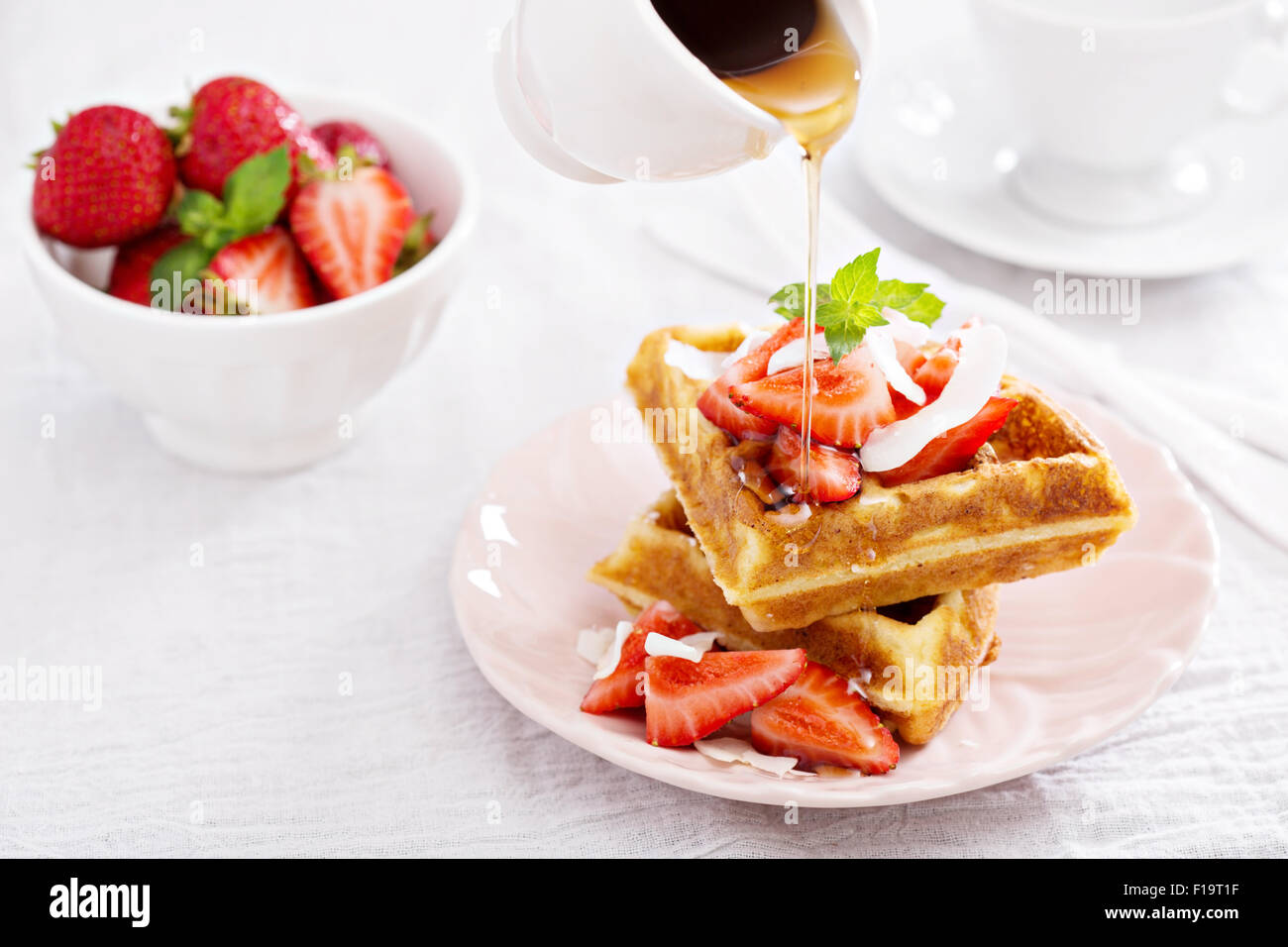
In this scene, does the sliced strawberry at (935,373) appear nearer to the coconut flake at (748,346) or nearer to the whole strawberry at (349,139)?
the coconut flake at (748,346)

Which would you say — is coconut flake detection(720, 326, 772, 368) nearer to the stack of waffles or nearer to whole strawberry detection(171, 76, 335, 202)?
the stack of waffles

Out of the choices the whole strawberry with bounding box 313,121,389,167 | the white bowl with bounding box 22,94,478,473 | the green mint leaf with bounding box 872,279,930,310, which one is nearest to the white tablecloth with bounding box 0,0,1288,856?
the white bowl with bounding box 22,94,478,473

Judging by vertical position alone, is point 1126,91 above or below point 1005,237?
above

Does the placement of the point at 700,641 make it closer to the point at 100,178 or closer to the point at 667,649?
the point at 667,649

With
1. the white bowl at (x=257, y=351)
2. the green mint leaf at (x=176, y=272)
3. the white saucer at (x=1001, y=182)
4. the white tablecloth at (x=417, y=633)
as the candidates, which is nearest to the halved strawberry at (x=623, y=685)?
the white tablecloth at (x=417, y=633)

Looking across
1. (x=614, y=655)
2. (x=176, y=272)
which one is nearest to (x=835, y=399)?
(x=614, y=655)

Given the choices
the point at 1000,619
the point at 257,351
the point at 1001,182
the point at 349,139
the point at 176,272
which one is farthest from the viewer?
the point at 1001,182

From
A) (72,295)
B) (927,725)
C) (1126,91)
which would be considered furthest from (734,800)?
(1126,91)

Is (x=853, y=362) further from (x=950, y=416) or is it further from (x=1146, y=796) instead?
(x=1146, y=796)
